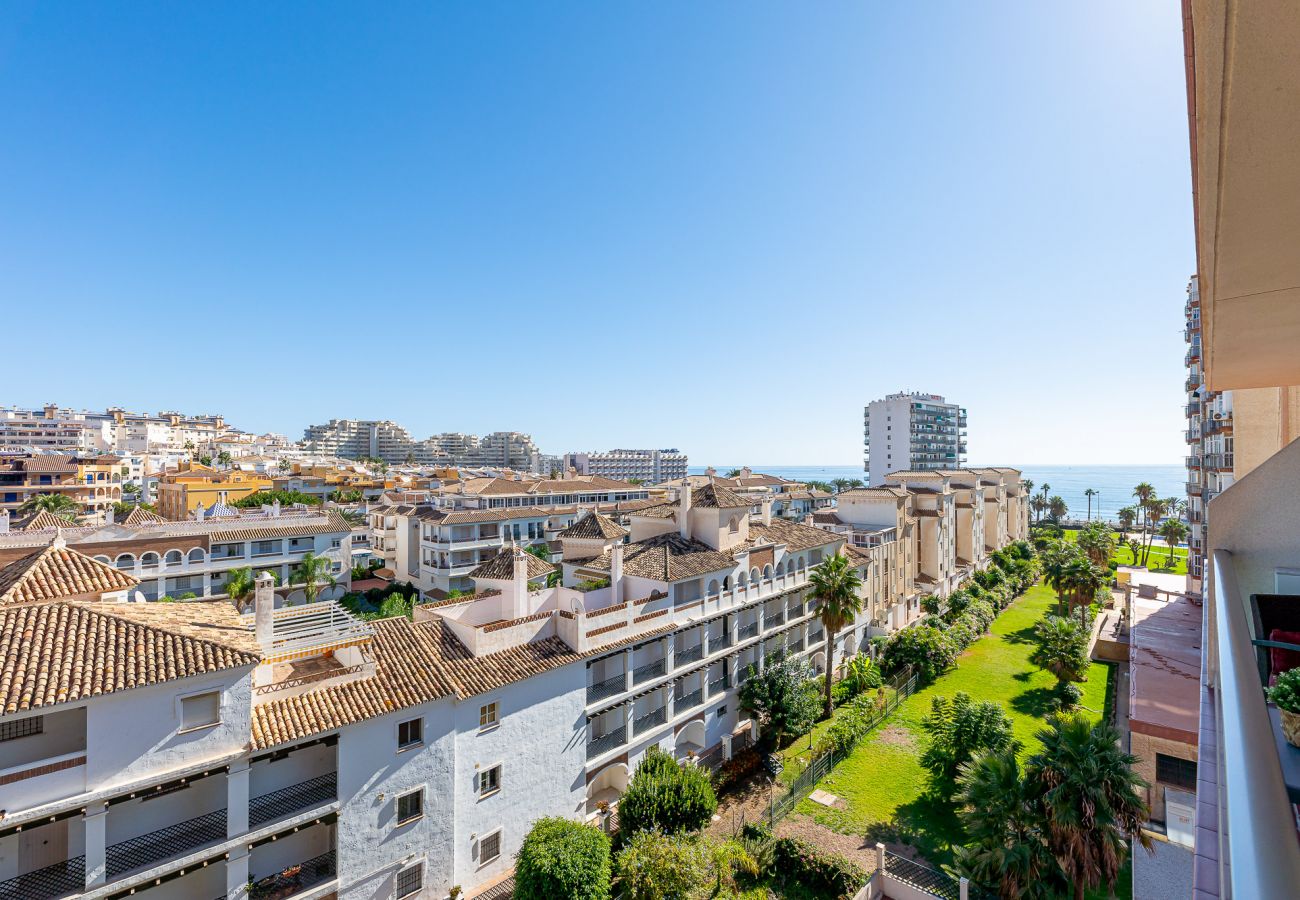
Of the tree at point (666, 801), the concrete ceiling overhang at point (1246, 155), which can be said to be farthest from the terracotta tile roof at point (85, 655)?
the concrete ceiling overhang at point (1246, 155)

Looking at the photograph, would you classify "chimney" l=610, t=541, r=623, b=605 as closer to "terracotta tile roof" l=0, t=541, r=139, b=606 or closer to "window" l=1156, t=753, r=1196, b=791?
"terracotta tile roof" l=0, t=541, r=139, b=606

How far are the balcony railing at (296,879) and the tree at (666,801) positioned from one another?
917 centimetres

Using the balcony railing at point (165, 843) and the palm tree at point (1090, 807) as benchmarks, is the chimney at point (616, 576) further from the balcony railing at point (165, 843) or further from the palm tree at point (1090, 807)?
the palm tree at point (1090, 807)

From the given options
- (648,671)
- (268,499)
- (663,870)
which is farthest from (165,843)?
(268,499)

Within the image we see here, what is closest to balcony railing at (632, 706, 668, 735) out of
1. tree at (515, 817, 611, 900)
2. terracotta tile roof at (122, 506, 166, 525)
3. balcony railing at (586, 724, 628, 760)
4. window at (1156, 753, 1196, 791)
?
balcony railing at (586, 724, 628, 760)

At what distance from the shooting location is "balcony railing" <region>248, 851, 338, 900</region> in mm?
15875

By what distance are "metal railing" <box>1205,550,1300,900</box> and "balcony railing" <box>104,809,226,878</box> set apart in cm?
2030

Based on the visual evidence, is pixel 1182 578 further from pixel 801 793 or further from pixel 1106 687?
pixel 801 793

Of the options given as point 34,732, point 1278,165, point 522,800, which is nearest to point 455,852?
point 522,800

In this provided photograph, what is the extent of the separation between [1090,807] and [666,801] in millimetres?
12474

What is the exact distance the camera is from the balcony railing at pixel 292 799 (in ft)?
51.5

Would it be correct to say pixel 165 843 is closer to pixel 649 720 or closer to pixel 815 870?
pixel 649 720

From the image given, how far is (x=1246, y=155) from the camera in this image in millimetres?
3367

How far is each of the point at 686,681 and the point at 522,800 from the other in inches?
364
